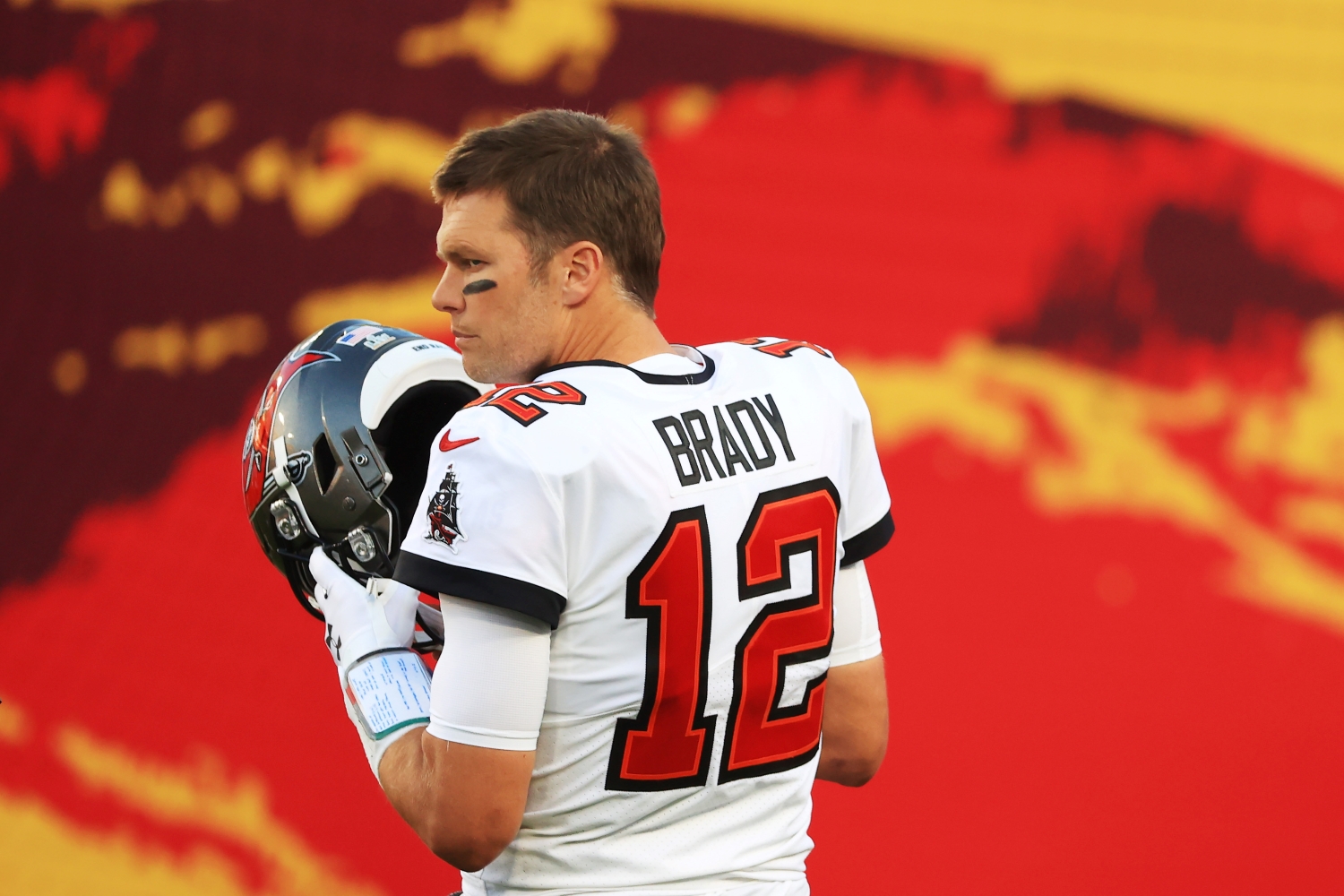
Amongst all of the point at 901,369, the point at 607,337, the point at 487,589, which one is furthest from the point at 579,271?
the point at 901,369

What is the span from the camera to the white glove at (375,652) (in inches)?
45.2

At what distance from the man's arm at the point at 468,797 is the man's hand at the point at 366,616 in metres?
0.15

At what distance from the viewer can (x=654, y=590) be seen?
1092 millimetres

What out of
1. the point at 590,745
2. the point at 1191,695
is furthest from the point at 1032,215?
the point at 590,745

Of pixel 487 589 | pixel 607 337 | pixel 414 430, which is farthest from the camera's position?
A: pixel 414 430

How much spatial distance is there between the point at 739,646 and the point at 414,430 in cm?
59

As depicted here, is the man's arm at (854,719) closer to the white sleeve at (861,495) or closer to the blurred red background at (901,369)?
the white sleeve at (861,495)

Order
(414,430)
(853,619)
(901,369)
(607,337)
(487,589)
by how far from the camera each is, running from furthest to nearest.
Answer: (901,369)
(414,430)
(853,619)
(607,337)
(487,589)

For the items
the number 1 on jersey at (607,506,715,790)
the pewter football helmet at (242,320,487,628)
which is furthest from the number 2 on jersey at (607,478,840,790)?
the pewter football helmet at (242,320,487,628)

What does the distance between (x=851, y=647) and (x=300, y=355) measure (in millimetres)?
686

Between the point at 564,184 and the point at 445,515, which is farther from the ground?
the point at 564,184

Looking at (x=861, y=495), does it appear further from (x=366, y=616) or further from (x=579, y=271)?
(x=366, y=616)

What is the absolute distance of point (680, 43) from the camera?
286cm

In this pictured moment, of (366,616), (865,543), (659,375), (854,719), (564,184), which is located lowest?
(854,719)
